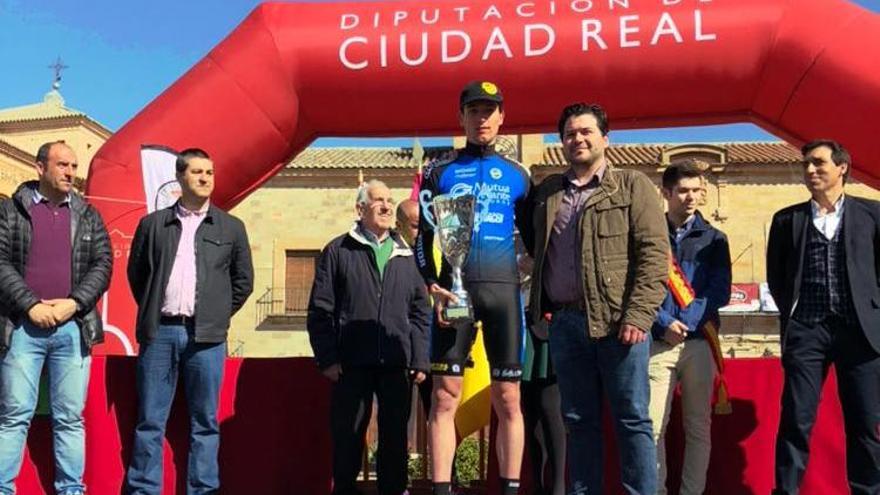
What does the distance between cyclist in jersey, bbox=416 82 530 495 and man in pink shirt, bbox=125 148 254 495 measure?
4.09 ft

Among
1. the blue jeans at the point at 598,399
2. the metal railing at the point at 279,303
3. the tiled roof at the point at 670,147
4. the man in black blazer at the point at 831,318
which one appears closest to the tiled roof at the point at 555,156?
the tiled roof at the point at 670,147

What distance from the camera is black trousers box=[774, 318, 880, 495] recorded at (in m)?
4.12

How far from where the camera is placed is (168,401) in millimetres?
4645

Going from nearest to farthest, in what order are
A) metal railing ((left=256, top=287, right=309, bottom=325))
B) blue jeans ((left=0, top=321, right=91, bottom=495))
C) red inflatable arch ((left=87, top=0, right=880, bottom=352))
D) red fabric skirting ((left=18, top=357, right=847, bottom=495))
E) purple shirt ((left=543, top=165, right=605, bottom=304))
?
purple shirt ((left=543, top=165, right=605, bottom=304)), blue jeans ((left=0, top=321, right=91, bottom=495)), red fabric skirting ((left=18, top=357, right=847, bottom=495)), red inflatable arch ((left=87, top=0, right=880, bottom=352)), metal railing ((left=256, top=287, right=309, bottom=325))

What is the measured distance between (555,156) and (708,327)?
20604 mm

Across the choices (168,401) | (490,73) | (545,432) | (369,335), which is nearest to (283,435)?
(168,401)

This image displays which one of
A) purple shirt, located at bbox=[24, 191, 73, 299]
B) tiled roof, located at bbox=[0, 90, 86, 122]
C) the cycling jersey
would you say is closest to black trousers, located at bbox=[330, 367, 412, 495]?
the cycling jersey

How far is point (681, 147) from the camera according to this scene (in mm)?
25078

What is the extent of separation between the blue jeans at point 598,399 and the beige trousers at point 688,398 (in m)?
1.03

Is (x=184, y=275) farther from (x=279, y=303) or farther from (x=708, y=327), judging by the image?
(x=279, y=303)

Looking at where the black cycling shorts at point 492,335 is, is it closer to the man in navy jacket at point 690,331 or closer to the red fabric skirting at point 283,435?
the man in navy jacket at point 690,331

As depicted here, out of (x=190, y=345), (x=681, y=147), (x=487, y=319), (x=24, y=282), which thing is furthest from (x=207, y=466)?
(x=681, y=147)

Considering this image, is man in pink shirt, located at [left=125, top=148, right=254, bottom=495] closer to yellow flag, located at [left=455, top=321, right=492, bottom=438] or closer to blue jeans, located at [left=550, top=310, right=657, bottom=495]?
yellow flag, located at [left=455, top=321, right=492, bottom=438]

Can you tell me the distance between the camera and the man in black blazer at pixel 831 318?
162 inches
